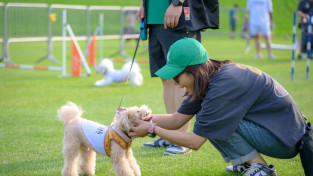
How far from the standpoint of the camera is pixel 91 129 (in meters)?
3.26

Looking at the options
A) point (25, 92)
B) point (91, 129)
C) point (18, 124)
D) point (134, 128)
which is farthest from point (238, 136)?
point (25, 92)

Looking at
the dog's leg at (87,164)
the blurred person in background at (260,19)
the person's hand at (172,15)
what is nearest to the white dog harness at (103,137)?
the dog's leg at (87,164)

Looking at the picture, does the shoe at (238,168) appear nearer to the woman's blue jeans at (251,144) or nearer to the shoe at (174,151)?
the woman's blue jeans at (251,144)

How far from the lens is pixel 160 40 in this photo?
3895mm

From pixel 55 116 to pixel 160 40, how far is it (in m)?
2.34

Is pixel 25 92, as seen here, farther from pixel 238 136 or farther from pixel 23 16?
pixel 23 16

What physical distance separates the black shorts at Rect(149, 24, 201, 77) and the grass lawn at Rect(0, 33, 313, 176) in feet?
3.05

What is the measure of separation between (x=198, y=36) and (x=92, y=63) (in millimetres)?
8340

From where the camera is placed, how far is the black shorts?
12.5 feet

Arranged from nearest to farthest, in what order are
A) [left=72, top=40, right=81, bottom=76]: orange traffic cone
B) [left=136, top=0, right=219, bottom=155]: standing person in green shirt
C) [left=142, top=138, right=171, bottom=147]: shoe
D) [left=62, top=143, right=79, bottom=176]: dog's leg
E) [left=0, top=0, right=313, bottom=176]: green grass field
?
[left=62, top=143, right=79, bottom=176]: dog's leg, [left=0, top=0, right=313, bottom=176]: green grass field, [left=136, top=0, right=219, bottom=155]: standing person in green shirt, [left=142, top=138, right=171, bottom=147]: shoe, [left=72, top=40, right=81, bottom=76]: orange traffic cone

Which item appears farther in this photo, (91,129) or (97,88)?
(97,88)

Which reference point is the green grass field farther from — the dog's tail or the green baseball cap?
the green baseball cap

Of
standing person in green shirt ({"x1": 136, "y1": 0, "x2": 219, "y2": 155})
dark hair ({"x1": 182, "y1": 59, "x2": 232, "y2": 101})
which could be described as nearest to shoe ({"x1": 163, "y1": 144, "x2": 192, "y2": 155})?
standing person in green shirt ({"x1": 136, "y1": 0, "x2": 219, "y2": 155})

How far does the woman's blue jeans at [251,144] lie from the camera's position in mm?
2826
